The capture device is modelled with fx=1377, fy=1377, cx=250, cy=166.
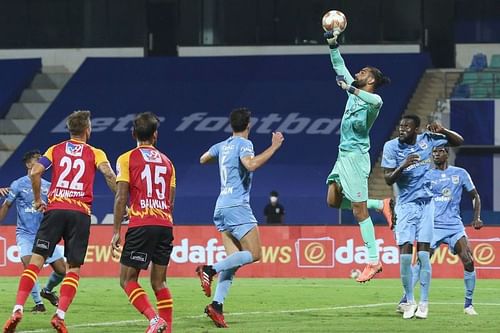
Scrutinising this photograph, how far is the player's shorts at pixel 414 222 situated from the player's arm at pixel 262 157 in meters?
2.56

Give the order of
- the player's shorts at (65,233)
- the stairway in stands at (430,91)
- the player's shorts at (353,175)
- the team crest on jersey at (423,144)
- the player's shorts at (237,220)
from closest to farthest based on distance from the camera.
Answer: the player's shorts at (65,233) < the player's shorts at (237,220) < the player's shorts at (353,175) < the team crest on jersey at (423,144) < the stairway in stands at (430,91)

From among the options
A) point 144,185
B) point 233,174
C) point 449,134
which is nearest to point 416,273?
point 449,134

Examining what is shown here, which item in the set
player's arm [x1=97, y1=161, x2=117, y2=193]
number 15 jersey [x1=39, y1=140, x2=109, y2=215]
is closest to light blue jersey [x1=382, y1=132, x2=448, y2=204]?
player's arm [x1=97, y1=161, x2=117, y2=193]

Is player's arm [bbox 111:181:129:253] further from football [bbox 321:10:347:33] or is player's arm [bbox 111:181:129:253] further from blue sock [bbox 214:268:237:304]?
football [bbox 321:10:347:33]

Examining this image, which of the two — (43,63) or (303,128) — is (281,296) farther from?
(43,63)

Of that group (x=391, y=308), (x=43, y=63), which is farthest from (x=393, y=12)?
(x=391, y=308)

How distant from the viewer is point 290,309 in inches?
765

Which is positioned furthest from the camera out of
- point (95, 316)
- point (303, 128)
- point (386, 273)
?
point (303, 128)

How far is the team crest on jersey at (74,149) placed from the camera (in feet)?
49.5

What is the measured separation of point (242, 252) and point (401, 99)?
27.0m

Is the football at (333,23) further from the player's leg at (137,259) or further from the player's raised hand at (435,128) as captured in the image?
the player's leg at (137,259)

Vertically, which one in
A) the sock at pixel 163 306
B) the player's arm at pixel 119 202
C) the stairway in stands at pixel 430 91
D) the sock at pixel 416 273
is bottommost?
the sock at pixel 416 273

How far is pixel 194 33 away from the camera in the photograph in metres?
48.5

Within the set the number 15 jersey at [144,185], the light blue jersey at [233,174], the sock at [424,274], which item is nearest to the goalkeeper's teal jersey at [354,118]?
the light blue jersey at [233,174]
